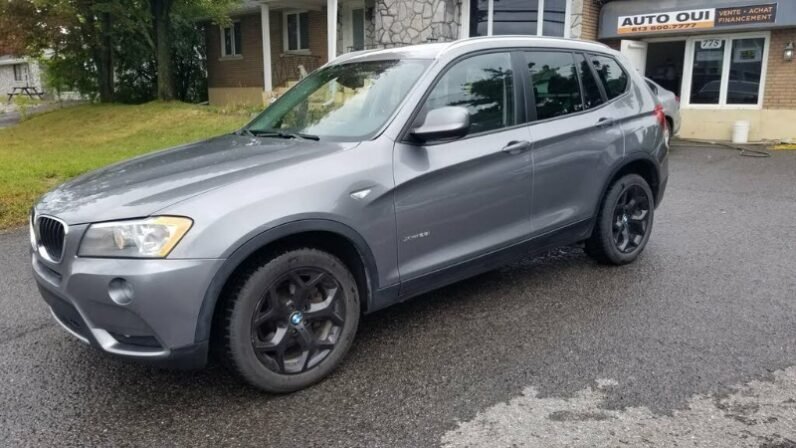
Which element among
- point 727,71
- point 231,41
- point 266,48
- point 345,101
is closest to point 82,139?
point 266,48

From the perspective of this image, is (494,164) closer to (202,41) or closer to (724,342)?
(724,342)

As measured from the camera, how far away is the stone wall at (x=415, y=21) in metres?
17.0

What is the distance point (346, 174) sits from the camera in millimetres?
3322

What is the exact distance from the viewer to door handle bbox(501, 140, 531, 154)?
4046 millimetres

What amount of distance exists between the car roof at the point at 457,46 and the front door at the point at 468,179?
0.10m

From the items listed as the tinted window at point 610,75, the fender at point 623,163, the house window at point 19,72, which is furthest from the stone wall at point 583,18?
the house window at point 19,72

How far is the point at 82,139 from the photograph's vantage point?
613 inches

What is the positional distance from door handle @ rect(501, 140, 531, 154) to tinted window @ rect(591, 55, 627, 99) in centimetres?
120

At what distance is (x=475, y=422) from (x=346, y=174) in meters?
1.37

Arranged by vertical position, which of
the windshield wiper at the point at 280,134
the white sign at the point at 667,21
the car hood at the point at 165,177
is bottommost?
the car hood at the point at 165,177

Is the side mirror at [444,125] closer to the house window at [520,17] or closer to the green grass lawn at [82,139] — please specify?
the green grass lawn at [82,139]

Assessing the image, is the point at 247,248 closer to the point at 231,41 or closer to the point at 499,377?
the point at 499,377

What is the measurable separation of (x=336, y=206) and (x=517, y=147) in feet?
4.69

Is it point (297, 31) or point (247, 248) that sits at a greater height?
point (297, 31)
